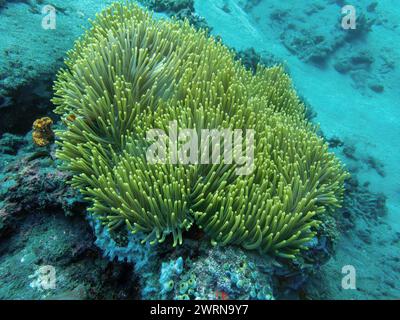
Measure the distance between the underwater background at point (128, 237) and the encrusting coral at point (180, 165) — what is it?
28cm

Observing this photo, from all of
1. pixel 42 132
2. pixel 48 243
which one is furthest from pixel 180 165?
pixel 42 132

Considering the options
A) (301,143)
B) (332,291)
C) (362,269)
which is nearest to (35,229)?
(301,143)

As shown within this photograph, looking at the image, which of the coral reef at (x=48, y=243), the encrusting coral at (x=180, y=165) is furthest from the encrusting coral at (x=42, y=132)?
the encrusting coral at (x=180, y=165)

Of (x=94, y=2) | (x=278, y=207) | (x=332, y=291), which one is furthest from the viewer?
(x=94, y=2)

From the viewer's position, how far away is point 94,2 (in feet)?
24.0

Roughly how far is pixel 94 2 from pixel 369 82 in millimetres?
12369

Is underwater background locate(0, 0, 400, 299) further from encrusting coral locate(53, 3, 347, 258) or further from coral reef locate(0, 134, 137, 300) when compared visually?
encrusting coral locate(53, 3, 347, 258)

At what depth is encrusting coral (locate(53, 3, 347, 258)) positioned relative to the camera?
3074mm

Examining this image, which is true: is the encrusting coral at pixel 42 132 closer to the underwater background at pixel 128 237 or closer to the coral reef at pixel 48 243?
the underwater background at pixel 128 237

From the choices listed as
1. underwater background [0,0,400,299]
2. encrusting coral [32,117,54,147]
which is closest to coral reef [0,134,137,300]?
underwater background [0,0,400,299]

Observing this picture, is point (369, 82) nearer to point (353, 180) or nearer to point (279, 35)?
point (279, 35)

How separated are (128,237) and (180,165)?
914 mm

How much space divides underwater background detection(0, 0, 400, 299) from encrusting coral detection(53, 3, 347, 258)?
0.28 metres

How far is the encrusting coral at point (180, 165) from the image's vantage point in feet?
10.1
